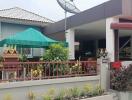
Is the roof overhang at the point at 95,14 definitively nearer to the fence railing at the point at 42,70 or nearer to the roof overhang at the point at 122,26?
the roof overhang at the point at 122,26

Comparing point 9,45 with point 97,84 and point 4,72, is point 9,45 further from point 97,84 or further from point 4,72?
point 97,84

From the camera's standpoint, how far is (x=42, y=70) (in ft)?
32.0

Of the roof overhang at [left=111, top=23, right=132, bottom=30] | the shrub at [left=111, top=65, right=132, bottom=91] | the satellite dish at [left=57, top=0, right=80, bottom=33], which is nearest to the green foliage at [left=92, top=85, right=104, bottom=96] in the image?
the shrub at [left=111, top=65, right=132, bottom=91]

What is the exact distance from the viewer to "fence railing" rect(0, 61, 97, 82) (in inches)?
354

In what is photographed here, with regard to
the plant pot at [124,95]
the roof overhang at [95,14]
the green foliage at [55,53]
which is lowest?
the plant pot at [124,95]

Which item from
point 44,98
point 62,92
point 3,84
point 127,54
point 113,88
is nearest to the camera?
point 3,84

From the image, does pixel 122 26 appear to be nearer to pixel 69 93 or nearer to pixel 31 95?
pixel 69 93

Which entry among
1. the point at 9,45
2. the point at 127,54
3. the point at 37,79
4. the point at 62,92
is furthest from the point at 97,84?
the point at 127,54

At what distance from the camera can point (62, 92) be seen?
966cm

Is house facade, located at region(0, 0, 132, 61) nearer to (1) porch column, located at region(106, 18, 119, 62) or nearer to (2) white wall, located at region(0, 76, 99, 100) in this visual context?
(1) porch column, located at region(106, 18, 119, 62)

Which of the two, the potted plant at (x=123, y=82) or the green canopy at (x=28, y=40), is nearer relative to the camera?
the potted plant at (x=123, y=82)

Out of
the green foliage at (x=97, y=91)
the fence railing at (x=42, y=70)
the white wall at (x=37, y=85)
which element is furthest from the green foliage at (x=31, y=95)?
the green foliage at (x=97, y=91)

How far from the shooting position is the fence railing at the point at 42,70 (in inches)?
354

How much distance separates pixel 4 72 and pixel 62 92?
210 centimetres
